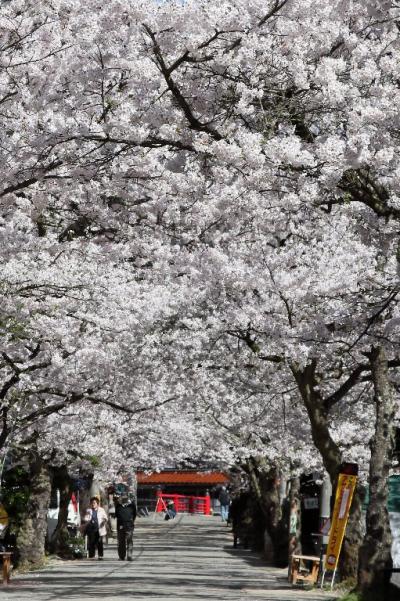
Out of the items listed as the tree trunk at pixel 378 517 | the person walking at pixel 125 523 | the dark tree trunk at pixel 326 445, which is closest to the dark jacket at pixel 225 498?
the person walking at pixel 125 523

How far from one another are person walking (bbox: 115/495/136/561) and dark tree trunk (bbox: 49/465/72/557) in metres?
2.85

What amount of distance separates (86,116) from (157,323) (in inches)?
444

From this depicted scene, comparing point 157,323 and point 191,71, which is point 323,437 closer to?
point 157,323

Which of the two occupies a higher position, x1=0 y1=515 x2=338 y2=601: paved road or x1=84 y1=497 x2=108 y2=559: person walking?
x1=84 y1=497 x2=108 y2=559: person walking

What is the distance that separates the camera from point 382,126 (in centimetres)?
1252

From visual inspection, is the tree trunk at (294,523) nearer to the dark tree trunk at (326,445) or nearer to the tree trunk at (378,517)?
the dark tree trunk at (326,445)

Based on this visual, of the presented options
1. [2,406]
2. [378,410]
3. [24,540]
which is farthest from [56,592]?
[24,540]

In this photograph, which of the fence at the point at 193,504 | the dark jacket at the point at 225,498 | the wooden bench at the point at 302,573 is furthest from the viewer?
the fence at the point at 193,504

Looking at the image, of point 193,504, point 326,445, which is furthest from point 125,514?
point 193,504

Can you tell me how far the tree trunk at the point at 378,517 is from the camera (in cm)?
1620

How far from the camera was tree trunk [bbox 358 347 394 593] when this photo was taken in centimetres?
1620

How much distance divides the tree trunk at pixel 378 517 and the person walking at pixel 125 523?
1764 cm

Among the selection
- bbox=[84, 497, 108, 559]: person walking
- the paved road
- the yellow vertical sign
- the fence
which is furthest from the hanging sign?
the fence

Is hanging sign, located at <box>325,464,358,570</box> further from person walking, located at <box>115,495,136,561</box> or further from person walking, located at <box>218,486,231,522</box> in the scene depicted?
person walking, located at <box>218,486,231,522</box>
